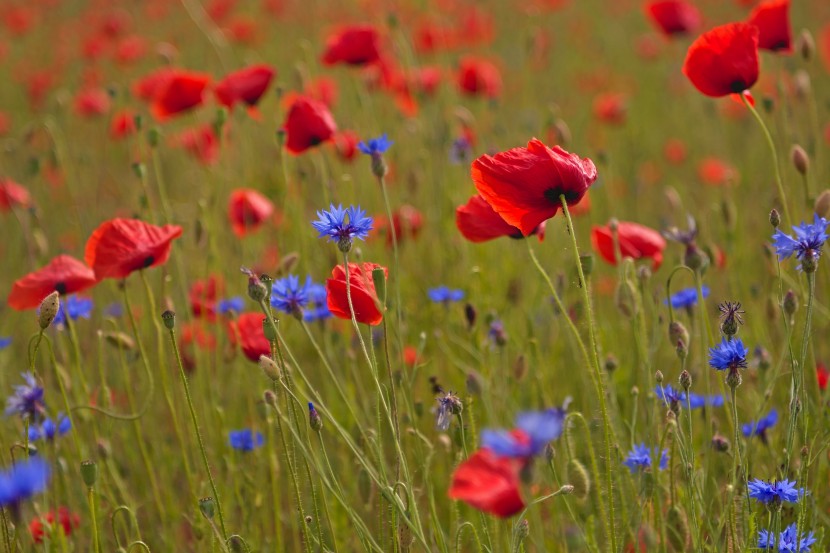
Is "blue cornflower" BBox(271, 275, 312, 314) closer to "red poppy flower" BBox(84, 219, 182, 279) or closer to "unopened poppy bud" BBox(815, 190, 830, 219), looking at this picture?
"red poppy flower" BBox(84, 219, 182, 279)

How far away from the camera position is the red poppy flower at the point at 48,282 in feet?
5.89

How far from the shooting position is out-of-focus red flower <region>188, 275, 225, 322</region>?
2307mm

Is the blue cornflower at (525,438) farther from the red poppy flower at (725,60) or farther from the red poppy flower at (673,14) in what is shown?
the red poppy flower at (673,14)

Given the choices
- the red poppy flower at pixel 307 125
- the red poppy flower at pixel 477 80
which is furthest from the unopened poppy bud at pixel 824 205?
the red poppy flower at pixel 477 80

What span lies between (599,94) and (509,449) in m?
4.80

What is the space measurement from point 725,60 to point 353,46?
132cm

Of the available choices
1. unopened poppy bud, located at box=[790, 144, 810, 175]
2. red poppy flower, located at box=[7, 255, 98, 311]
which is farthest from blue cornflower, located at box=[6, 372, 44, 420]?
unopened poppy bud, located at box=[790, 144, 810, 175]

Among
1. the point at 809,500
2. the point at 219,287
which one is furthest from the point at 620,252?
the point at 219,287

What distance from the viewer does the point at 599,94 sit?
5266mm

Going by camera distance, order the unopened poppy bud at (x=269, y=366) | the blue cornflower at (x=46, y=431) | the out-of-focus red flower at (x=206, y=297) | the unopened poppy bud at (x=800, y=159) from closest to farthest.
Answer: the unopened poppy bud at (x=269, y=366) → the blue cornflower at (x=46, y=431) → the unopened poppy bud at (x=800, y=159) → the out-of-focus red flower at (x=206, y=297)

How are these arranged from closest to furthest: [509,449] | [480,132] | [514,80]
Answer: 1. [509,449]
2. [480,132]
3. [514,80]

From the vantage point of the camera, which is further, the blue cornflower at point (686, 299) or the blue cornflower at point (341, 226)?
the blue cornflower at point (686, 299)

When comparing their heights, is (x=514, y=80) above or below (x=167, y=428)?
above

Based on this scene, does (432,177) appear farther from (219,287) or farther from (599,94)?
(599,94)
